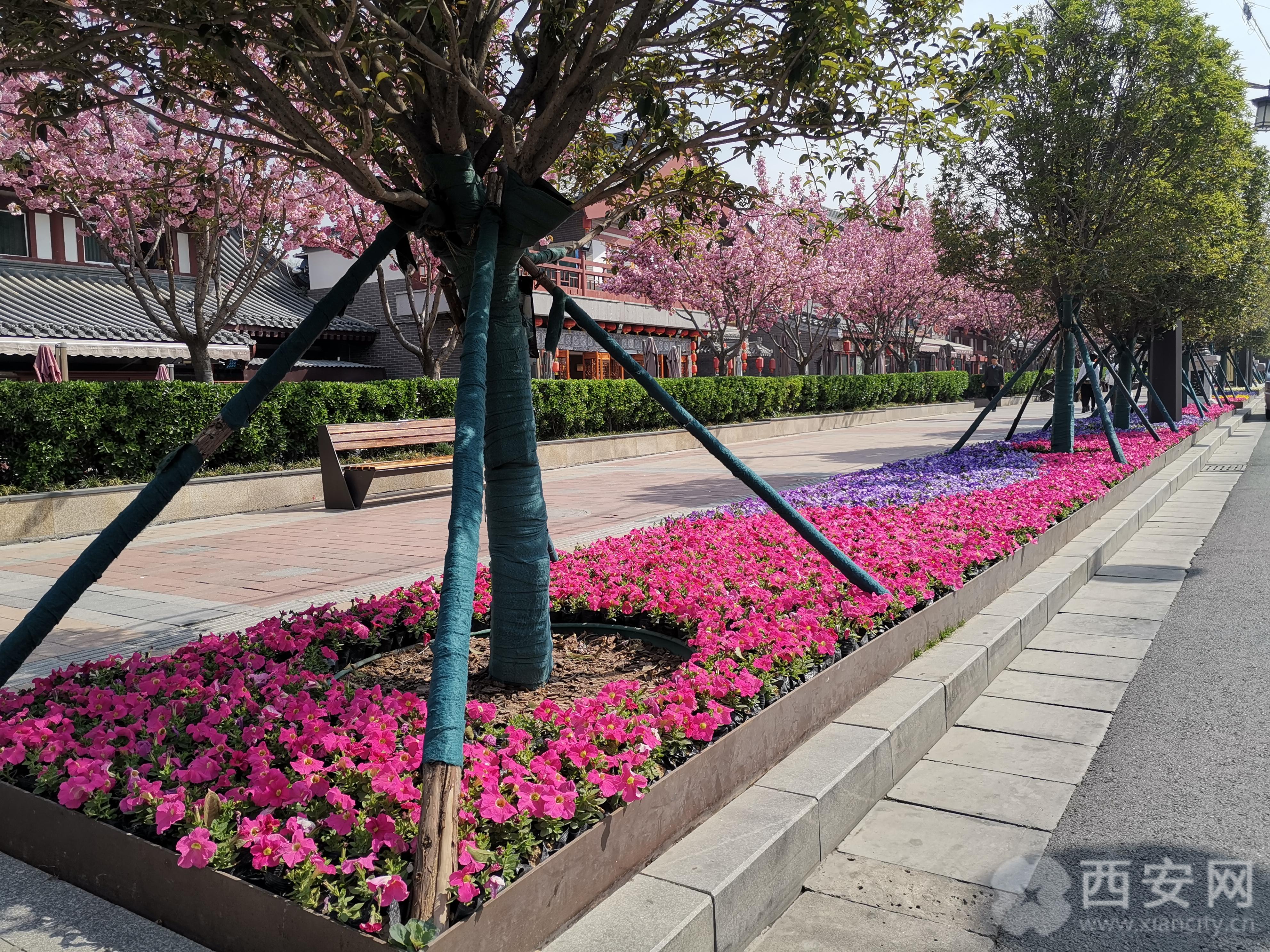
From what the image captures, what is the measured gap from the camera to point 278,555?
848 centimetres

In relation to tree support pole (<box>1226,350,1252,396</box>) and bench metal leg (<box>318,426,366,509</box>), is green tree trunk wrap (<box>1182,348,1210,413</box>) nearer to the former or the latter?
tree support pole (<box>1226,350,1252,396</box>)

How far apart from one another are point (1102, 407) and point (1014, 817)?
975cm

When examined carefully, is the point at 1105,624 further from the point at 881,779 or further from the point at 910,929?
the point at 910,929

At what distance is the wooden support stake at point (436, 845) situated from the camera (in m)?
2.11

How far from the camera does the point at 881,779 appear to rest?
3584 millimetres

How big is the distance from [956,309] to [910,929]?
44.1 meters

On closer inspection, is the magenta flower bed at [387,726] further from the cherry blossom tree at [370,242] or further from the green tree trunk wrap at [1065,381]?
the cherry blossom tree at [370,242]

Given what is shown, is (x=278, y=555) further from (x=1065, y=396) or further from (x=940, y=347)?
(x=940, y=347)

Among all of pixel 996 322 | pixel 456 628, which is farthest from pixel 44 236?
pixel 996 322

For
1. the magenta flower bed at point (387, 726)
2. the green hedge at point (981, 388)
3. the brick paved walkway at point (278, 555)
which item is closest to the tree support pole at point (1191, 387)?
the green hedge at point (981, 388)

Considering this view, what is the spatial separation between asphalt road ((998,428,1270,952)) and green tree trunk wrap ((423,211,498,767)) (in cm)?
169

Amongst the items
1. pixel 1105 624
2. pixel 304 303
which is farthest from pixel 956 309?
pixel 1105 624

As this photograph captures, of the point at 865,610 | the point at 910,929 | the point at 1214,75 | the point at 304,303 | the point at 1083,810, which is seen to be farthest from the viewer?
the point at 304,303

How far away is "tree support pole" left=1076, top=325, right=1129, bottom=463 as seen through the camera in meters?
11.5
